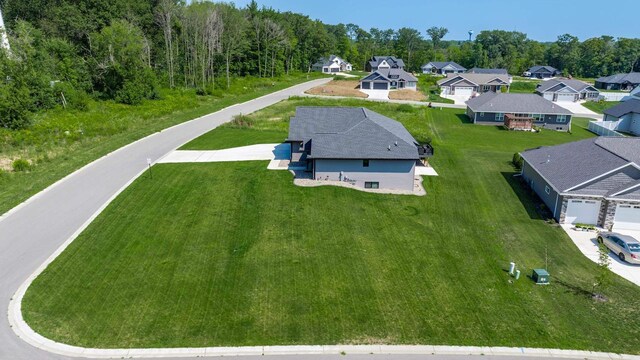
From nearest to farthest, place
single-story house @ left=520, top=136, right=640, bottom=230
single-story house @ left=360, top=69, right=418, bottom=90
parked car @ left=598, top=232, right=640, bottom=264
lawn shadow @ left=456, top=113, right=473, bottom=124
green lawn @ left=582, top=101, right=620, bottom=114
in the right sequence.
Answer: parked car @ left=598, top=232, right=640, bottom=264 → single-story house @ left=520, top=136, right=640, bottom=230 → lawn shadow @ left=456, top=113, right=473, bottom=124 → green lawn @ left=582, top=101, right=620, bottom=114 → single-story house @ left=360, top=69, right=418, bottom=90

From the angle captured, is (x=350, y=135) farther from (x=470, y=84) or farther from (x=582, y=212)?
(x=470, y=84)

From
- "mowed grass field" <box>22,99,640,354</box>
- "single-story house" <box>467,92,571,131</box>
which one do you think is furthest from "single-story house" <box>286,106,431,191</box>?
"single-story house" <box>467,92,571,131</box>

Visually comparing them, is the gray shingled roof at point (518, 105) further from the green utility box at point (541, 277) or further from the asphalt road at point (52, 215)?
the green utility box at point (541, 277)

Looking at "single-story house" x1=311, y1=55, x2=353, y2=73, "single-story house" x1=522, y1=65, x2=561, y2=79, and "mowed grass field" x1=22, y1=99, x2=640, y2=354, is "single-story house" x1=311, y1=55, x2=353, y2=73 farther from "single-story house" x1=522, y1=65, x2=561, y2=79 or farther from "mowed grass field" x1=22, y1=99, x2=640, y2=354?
"mowed grass field" x1=22, y1=99, x2=640, y2=354

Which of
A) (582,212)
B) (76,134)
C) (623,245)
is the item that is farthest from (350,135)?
(76,134)

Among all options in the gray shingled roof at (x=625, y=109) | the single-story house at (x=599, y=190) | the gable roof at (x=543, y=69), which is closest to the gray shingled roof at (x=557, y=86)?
the gray shingled roof at (x=625, y=109)
